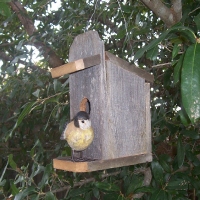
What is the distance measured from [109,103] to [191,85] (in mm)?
554

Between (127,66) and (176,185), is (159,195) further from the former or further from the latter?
(127,66)

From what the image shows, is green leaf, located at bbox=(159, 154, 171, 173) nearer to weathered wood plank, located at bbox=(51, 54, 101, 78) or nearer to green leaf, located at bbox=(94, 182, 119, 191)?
green leaf, located at bbox=(94, 182, 119, 191)

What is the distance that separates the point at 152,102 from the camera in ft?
6.19

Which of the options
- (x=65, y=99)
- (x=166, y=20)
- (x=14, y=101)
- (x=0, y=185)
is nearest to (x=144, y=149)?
(x=166, y=20)

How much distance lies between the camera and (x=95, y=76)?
1.23 meters

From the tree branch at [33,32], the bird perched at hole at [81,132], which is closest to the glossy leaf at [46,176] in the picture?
the bird perched at hole at [81,132]

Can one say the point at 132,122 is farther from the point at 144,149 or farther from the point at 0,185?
the point at 0,185

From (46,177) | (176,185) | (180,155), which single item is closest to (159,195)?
(176,185)

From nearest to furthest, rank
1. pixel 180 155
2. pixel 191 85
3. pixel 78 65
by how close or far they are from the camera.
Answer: pixel 191 85
pixel 78 65
pixel 180 155

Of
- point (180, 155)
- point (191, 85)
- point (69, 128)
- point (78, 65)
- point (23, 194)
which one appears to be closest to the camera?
point (191, 85)

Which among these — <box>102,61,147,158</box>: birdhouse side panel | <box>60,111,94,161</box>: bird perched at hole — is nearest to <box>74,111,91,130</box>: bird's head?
<box>60,111,94,161</box>: bird perched at hole

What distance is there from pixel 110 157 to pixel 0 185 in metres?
0.58

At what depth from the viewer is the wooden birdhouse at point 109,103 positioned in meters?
1.19

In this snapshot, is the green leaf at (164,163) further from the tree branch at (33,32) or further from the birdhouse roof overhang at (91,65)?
the tree branch at (33,32)
